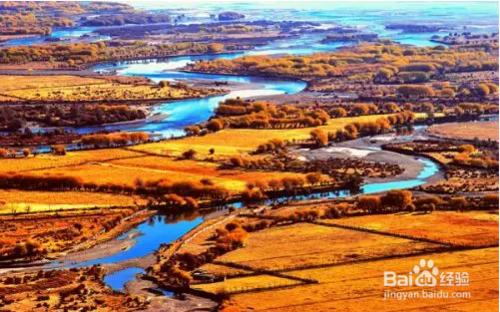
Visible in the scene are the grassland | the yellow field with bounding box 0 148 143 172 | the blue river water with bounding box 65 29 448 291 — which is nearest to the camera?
the grassland

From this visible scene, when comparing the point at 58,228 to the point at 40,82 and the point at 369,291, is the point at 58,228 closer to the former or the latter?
the point at 369,291

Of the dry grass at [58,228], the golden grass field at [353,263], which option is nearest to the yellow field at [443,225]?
the golden grass field at [353,263]

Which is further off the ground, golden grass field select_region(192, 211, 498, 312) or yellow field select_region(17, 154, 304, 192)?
yellow field select_region(17, 154, 304, 192)

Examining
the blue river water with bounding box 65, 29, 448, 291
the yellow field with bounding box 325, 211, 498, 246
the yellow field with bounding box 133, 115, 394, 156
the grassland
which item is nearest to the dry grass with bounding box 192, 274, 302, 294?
the blue river water with bounding box 65, 29, 448, 291

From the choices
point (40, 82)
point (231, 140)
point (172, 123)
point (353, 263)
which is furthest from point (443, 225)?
point (40, 82)

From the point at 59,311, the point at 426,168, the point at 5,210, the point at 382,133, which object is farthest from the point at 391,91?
the point at 59,311

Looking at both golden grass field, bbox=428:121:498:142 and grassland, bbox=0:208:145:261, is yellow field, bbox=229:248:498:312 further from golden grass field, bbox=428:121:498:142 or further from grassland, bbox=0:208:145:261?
golden grass field, bbox=428:121:498:142

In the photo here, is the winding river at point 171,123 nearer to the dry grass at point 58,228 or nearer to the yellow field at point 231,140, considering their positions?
the dry grass at point 58,228
